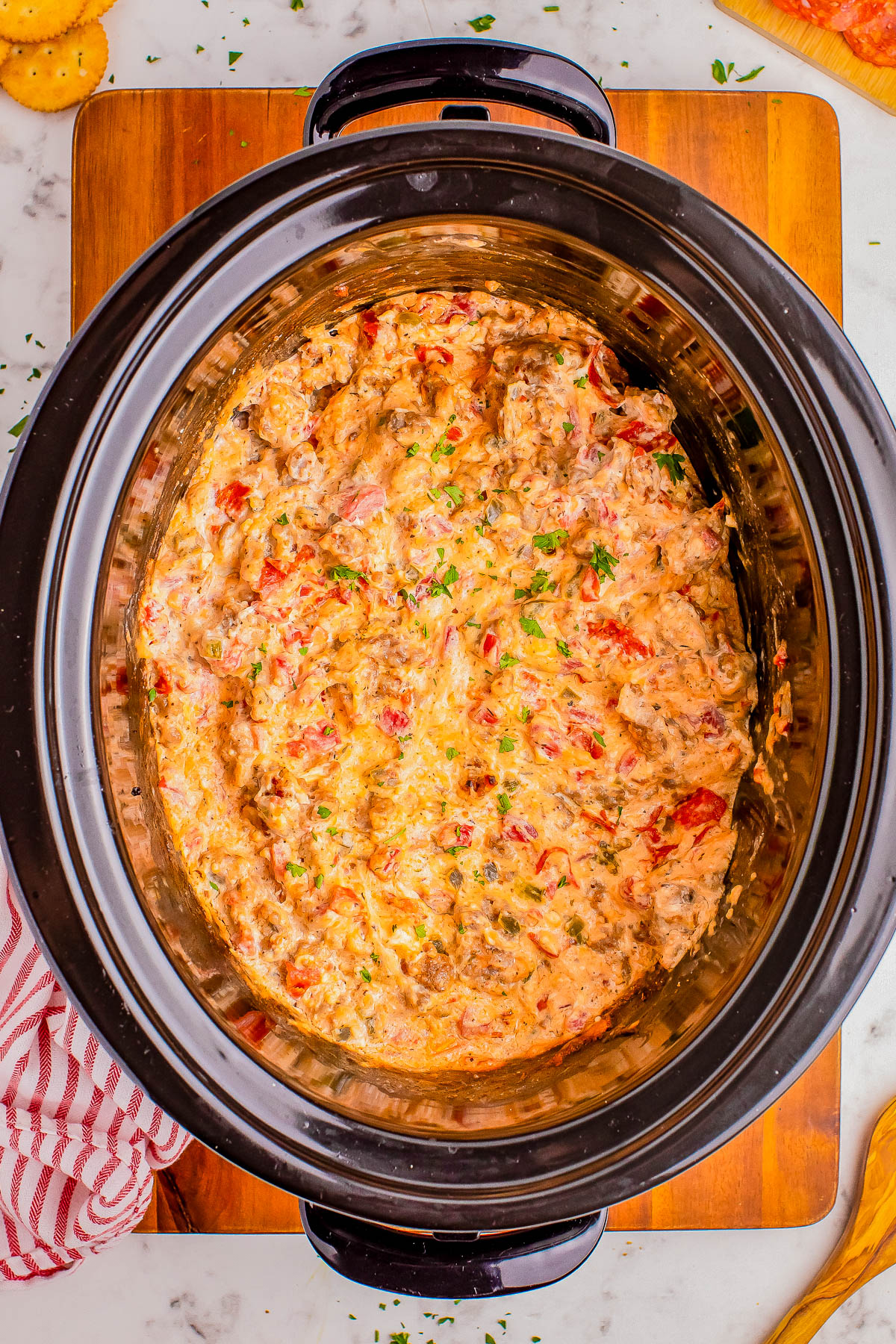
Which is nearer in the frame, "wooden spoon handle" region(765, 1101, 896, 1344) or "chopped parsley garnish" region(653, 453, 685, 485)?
"chopped parsley garnish" region(653, 453, 685, 485)

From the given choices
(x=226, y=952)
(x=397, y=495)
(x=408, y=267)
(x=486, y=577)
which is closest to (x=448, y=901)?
(x=226, y=952)

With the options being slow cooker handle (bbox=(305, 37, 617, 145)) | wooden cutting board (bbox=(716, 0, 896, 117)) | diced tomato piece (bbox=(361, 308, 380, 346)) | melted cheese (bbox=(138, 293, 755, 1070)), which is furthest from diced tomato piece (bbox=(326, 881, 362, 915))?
wooden cutting board (bbox=(716, 0, 896, 117))

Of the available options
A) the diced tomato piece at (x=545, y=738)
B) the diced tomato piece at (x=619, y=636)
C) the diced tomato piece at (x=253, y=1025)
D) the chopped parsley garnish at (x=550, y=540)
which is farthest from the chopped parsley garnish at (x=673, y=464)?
the diced tomato piece at (x=253, y=1025)

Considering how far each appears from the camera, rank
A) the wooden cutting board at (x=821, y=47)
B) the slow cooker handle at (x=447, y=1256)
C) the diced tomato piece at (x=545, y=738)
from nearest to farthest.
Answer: the slow cooker handle at (x=447, y=1256)
the diced tomato piece at (x=545, y=738)
the wooden cutting board at (x=821, y=47)

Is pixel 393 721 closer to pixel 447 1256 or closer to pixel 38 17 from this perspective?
pixel 447 1256

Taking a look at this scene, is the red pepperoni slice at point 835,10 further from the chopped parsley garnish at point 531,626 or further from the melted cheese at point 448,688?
the chopped parsley garnish at point 531,626

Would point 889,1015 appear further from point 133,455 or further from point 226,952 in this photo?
point 133,455

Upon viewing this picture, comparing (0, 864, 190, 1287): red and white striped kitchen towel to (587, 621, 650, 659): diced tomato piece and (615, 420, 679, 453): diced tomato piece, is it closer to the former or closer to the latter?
(587, 621, 650, 659): diced tomato piece
